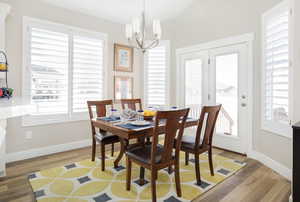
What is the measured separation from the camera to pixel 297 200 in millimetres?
1544

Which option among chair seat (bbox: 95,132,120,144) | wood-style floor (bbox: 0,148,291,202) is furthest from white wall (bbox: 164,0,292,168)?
chair seat (bbox: 95,132,120,144)

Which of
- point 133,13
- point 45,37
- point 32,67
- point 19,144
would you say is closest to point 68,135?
point 19,144

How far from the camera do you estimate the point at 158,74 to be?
449 centimetres

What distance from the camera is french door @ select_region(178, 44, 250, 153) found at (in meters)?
3.28

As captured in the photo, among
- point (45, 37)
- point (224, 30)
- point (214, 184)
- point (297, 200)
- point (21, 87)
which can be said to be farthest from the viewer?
point (224, 30)

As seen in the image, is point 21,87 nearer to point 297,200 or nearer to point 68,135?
point 68,135

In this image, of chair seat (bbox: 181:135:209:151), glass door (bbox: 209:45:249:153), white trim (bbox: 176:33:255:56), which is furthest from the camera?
glass door (bbox: 209:45:249:153)

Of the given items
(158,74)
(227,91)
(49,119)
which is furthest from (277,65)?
(49,119)

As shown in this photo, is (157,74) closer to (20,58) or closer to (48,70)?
(48,70)

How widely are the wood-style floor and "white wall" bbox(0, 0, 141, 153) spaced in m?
0.36

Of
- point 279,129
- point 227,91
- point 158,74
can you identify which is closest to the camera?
point 279,129

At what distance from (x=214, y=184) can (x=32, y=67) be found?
3.36 m

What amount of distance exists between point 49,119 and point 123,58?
6.79 feet

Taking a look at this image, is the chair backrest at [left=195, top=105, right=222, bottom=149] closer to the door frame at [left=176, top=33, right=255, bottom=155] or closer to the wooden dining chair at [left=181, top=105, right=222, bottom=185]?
the wooden dining chair at [left=181, top=105, right=222, bottom=185]
